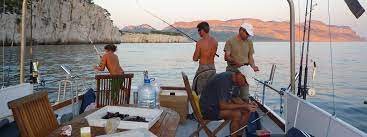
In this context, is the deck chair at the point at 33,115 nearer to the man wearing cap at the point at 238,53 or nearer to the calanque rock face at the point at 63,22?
the man wearing cap at the point at 238,53

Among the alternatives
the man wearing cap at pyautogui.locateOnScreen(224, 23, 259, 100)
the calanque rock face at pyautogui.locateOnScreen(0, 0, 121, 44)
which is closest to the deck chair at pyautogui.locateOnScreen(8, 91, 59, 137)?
the man wearing cap at pyautogui.locateOnScreen(224, 23, 259, 100)

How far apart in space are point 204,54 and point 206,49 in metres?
0.08

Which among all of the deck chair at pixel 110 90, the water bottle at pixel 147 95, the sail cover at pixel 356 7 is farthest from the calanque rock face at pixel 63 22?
the sail cover at pixel 356 7

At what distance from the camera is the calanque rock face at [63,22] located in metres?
92.3

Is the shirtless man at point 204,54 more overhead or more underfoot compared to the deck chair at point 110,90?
more overhead

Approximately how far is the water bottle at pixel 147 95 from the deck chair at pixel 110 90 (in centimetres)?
140

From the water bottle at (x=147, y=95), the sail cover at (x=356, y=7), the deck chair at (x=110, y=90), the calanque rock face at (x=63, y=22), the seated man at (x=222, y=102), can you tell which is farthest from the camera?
the calanque rock face at (x=63, y=22)

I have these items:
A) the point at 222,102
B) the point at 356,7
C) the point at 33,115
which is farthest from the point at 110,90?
the point at 356,7

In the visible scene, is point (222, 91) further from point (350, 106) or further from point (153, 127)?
point (350, 106)

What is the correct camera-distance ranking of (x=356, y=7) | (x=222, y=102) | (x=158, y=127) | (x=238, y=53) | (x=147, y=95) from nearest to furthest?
(x=158, y=127)
(x=147, y=95)
(x=356, y=7)
(x=222, y=102)
(x=238, y=53)

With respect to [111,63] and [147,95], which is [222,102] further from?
[111,63]

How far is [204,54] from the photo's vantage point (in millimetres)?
5570

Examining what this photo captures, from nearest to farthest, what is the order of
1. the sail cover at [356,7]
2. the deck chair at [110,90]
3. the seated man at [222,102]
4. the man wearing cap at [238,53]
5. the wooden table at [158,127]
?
1. the wooden table at [158,127]
2. the sail cover at [356,7]
3. the seated man at [222,102]
4. the deck chair at [110,90]
5. the man wearing cap at [238,53]

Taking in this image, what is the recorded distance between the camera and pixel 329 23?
4668mm
